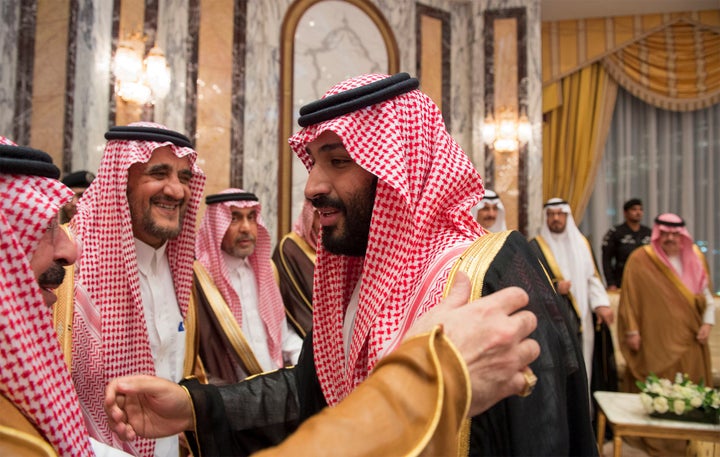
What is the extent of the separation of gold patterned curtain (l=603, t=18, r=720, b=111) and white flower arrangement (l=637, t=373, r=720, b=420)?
6.61m

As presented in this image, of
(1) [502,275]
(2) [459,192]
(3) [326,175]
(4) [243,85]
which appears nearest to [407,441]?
(1) [502,275]

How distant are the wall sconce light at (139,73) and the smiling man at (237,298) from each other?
222cm

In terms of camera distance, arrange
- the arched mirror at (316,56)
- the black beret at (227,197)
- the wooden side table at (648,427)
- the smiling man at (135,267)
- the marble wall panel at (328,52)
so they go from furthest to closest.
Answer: the marble wall panel at (328,52), the arched mirror at (316,56), the black beret at (227,197), the wooden side table at (648,427), the smiling man at (135,267)

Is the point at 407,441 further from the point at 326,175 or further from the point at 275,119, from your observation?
the point at 275,119

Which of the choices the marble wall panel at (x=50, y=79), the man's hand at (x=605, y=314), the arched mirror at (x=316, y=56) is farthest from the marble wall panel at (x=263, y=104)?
the man's hand at (x=605, y=314)

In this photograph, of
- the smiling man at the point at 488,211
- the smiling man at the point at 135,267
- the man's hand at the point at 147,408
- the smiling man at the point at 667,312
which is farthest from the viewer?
the smiling man at the point at 488,211

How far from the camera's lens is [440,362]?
2.58ft

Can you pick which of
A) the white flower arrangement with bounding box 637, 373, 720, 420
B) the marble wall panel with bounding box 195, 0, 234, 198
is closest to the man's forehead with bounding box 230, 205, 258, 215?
the marble wall panel with bounding box 195, 0, 234, 198

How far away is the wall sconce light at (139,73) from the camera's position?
559 centimetres

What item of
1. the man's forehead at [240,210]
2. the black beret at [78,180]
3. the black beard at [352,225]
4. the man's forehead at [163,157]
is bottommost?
the black beard at [352,225]

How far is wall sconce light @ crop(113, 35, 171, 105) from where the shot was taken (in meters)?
5.59

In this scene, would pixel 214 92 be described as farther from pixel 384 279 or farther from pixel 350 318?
pixel 384 279

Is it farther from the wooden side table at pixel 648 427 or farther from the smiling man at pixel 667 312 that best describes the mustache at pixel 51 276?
the smiling man at pixel 667 312

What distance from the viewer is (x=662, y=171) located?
9.30 m
